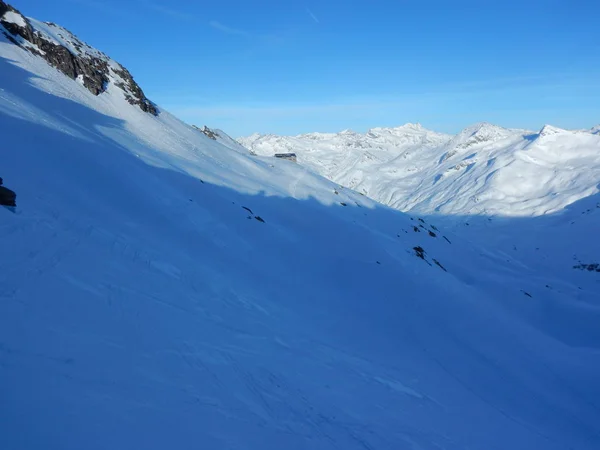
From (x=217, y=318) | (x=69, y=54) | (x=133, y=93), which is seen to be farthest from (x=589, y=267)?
(x=69, y=54)

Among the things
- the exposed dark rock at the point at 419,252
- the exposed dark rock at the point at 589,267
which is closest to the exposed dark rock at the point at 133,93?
the exposed dark rock at the point at 419,252

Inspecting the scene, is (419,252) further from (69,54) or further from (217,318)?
(69,54)

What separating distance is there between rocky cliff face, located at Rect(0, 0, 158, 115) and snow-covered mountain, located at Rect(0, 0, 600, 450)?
33 cm

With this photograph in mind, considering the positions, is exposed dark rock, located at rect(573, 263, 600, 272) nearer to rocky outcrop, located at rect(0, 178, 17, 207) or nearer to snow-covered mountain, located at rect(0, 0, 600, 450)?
snow-covered mountain, located at rect(0, 0, 600, 450)

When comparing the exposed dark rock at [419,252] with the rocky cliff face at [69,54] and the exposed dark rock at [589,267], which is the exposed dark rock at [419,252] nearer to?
the rocky cliff face at [69,54]

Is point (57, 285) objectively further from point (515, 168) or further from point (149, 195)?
point (515, 168)

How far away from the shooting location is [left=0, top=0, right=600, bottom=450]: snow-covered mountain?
340 inches

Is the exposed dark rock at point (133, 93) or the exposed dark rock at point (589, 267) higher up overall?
the exposed dark rock at point (589, 267)

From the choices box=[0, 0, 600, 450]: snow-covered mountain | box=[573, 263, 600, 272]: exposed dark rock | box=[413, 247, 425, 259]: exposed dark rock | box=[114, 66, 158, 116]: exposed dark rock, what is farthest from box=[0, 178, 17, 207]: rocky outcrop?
box=[573, 263, 600, 272]: exposed dark rock

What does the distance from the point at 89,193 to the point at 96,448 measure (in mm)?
15932

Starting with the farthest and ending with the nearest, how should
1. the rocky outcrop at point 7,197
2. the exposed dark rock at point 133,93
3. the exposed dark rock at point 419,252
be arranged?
the exposed dark rock at point 133,93, the exposed dark rock at point 419,252, the rocky outcrop at point 7,197

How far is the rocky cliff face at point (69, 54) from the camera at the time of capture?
37.2 meters

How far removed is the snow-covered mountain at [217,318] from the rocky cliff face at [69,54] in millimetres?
331

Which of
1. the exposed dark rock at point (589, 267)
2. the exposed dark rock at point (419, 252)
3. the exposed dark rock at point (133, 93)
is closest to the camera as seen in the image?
the exposed dark rock at point (419, 252)
